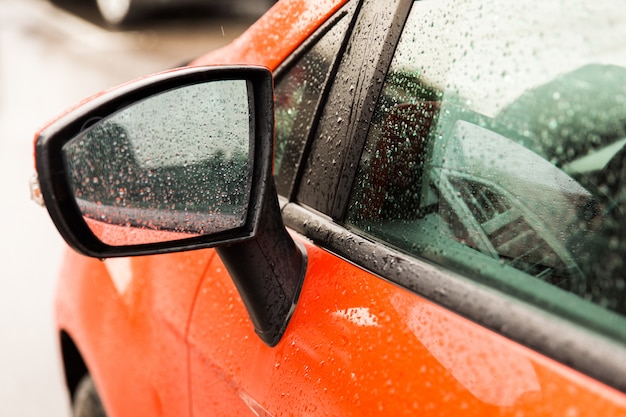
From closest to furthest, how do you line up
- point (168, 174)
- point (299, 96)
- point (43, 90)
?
point (168, 174) → point (299, 96) → point (43, 90)

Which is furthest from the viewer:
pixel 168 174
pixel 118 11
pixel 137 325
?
pixel 118 11

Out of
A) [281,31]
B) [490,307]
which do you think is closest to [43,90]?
[281,31]

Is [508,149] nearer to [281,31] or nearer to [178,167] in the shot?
[178,167]

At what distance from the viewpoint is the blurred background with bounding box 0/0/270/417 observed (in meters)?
3.72

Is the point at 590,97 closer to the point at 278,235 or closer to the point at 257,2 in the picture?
the point at 278,235

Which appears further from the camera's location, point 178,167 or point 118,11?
point 118,11

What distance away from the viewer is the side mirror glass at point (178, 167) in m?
1.20

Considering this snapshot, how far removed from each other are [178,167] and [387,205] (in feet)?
1.30

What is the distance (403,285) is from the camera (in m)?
1.10

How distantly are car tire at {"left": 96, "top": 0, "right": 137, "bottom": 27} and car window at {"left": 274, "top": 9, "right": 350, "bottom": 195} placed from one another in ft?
36.1

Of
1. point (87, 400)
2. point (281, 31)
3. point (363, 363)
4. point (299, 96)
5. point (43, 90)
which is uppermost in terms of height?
point (281, 31)

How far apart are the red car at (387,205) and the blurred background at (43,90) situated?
2.58 meters

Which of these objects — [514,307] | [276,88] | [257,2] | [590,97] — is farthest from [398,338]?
[257,2]

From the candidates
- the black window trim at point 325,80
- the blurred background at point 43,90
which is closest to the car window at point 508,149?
the black window trim at point 325,80
